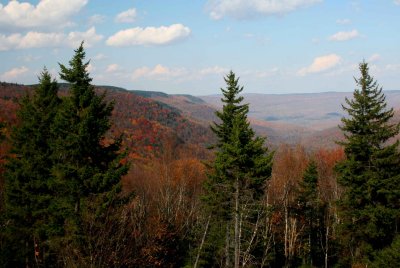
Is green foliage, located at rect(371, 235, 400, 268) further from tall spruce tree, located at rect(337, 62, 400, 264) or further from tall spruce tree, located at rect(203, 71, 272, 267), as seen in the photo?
tall spruce tree, located at rect(203, 71, 272, 267)

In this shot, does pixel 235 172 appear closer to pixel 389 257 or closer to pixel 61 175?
pixel 61 175

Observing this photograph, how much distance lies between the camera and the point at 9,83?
167 m

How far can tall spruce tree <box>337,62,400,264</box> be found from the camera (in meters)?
23.5

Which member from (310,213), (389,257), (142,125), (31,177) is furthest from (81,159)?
(142,125)

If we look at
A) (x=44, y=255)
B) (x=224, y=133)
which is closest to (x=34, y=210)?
(x=44, y=255)

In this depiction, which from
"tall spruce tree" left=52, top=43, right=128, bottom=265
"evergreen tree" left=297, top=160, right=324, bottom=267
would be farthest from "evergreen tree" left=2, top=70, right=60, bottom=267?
"evergreen tree" left=297, top=160, right=324, bottom=267

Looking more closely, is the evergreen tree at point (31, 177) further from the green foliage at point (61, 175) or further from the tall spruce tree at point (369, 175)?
the tall spruce tree at point (369, 175)

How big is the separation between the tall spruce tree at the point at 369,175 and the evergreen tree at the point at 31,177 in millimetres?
17734

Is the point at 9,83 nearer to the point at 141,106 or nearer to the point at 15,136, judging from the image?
the point at 141,106

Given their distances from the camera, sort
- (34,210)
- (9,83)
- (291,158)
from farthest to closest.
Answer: (9,83), (291,158), (34,210)

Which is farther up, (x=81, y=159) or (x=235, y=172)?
(x=81, y=159)

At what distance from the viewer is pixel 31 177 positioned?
69.9ft

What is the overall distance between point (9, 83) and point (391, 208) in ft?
566

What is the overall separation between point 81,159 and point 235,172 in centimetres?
798
